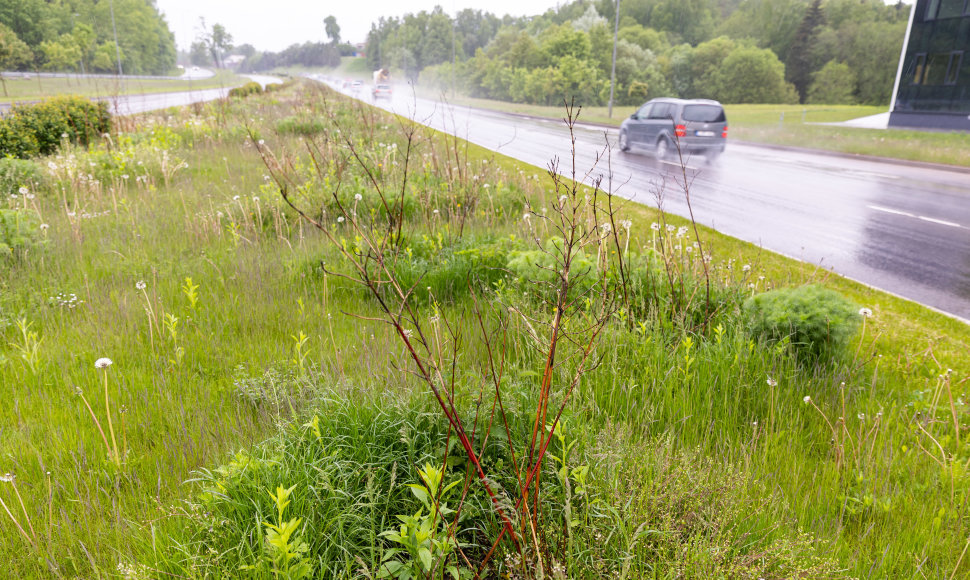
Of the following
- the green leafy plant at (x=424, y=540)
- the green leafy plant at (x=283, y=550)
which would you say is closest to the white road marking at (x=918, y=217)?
the green leafy plant at (x=424, y=540)

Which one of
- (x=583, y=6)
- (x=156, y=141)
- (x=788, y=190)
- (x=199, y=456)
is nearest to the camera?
(x=199, y=456)

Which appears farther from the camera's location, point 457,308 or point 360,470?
point 457,308

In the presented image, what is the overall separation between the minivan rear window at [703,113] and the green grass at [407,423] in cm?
1291

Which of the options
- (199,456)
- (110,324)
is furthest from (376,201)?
(199,456)

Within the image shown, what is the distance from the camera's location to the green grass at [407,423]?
183 cm

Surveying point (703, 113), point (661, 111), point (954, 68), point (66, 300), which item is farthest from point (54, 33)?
point (954, 68)

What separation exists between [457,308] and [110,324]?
2.42 metres

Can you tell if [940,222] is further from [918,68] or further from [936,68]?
[918,68]

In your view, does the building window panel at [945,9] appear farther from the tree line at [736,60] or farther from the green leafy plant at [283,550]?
the green leafy plant at [283,550]

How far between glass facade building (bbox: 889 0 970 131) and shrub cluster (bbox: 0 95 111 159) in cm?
3209

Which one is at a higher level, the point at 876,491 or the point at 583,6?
the point at 583,6

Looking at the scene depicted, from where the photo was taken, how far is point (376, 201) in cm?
619

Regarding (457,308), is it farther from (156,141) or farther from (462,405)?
(156,141)

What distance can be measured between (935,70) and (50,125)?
3434 cm
